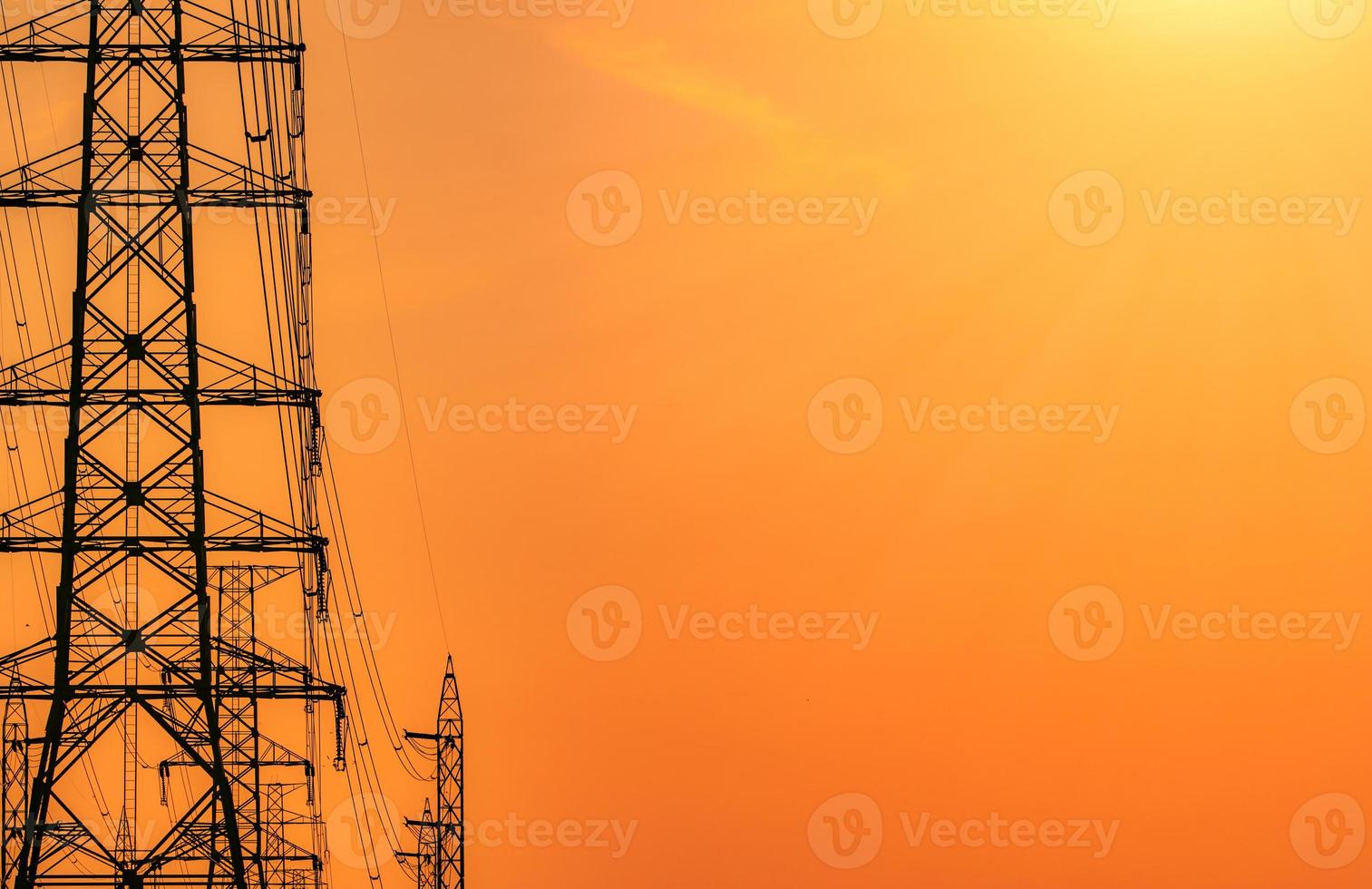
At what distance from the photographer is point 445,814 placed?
4541 centimetres

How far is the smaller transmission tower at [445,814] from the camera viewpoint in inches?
1713

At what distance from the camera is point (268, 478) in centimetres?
4206

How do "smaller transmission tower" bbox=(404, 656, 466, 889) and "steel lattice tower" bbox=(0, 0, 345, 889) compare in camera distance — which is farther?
"smaller transmission tower" bbox=(404, 656, 466, 889)

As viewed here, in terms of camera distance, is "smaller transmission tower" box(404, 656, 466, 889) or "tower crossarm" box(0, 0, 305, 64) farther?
"smaller transmission tower" box(404, 656, 466, 889)

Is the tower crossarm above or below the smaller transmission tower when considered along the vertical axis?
above

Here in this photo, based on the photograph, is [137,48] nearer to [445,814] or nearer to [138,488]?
[138,488]

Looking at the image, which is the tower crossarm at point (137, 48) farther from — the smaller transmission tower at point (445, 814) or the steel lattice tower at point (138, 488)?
the smaller transmission tower at point (445, 814)

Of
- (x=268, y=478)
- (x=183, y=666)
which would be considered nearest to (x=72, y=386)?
(x=183, y=666)

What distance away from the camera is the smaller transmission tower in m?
43.5

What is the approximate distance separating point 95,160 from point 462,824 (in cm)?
2428

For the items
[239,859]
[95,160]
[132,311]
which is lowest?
[239,859]

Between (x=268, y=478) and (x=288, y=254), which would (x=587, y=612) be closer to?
(x=268, y=478)

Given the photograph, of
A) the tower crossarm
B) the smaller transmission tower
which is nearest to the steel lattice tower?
the tower crossarm

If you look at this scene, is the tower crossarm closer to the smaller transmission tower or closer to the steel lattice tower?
the steel lattice tower
